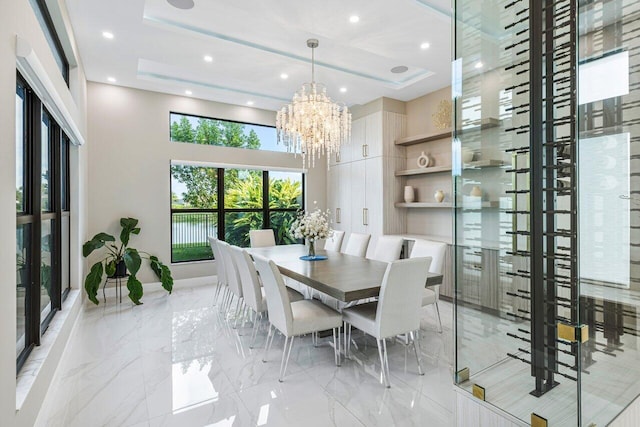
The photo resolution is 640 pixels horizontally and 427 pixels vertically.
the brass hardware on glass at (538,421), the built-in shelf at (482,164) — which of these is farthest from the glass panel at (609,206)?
the built-in shelf at (482,164)

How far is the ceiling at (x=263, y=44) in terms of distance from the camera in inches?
121

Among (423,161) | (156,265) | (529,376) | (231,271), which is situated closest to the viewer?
(529,376)

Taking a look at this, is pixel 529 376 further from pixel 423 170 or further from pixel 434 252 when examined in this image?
pixel 423 170

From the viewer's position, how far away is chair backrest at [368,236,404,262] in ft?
13.0

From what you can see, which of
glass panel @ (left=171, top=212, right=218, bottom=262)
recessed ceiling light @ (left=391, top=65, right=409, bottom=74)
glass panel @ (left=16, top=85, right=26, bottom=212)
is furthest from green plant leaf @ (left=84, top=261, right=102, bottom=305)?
recessed ceiling light @ (left=391, top=65, right=409, bottom=74)

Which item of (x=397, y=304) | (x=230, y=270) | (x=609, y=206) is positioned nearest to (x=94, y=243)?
(x=230, y=270)

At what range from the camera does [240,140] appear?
20.0 feet

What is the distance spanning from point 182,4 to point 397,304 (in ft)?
10.6

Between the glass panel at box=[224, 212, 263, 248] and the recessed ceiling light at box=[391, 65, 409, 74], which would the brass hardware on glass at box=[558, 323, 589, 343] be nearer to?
the recessed ceiling light at box=[391, 65, 409, 74]

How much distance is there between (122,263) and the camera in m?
4.77

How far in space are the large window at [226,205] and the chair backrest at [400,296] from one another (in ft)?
13.7

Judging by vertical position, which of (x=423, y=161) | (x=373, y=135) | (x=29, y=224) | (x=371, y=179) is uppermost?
(x=373, y=135)

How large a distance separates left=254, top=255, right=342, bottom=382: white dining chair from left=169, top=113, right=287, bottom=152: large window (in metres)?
3.74

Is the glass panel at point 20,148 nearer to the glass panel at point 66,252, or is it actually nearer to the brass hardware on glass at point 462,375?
the glass panel at point 66,252
